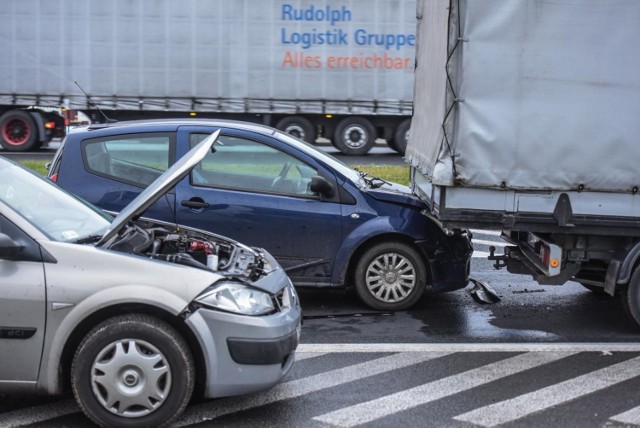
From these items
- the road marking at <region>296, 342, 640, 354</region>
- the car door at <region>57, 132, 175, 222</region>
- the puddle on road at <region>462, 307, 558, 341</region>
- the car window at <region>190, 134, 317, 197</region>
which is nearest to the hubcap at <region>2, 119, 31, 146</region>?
the car door at <region>57, 132, 175, 222</region>

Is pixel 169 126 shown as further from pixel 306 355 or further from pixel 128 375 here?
pixel 128 375

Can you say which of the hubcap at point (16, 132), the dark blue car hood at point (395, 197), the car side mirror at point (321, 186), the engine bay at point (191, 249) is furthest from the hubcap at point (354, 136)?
the engine bay at point (191, 249)

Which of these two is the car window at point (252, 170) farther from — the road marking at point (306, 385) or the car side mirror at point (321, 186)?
the road marking at point (306, 385)

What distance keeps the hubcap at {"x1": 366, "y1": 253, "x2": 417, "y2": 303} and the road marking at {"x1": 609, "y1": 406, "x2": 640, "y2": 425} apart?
2.64m

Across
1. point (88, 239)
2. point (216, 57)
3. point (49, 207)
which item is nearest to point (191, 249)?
point (88, 239)

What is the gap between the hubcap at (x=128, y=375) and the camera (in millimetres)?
4566

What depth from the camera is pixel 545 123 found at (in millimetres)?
6613

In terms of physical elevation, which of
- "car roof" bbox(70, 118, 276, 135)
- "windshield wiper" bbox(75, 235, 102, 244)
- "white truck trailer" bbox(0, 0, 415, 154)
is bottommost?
"windshield wiper" bbox(75, 235, 102, 244)

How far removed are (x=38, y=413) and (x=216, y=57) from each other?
17.4 m

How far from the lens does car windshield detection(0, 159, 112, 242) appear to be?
195 inches

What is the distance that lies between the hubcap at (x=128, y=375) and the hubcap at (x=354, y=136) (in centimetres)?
1781

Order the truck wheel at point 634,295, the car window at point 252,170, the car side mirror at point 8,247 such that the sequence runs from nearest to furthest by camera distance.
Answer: the car side mirror at point 8,247 → the truck wheel at point 634,295 → the car window at point 252,170

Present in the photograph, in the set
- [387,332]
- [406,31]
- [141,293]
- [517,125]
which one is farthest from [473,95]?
[406,31]

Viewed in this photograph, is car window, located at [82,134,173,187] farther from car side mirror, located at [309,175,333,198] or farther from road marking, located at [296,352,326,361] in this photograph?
road marking, located at [296,352,326,361]
